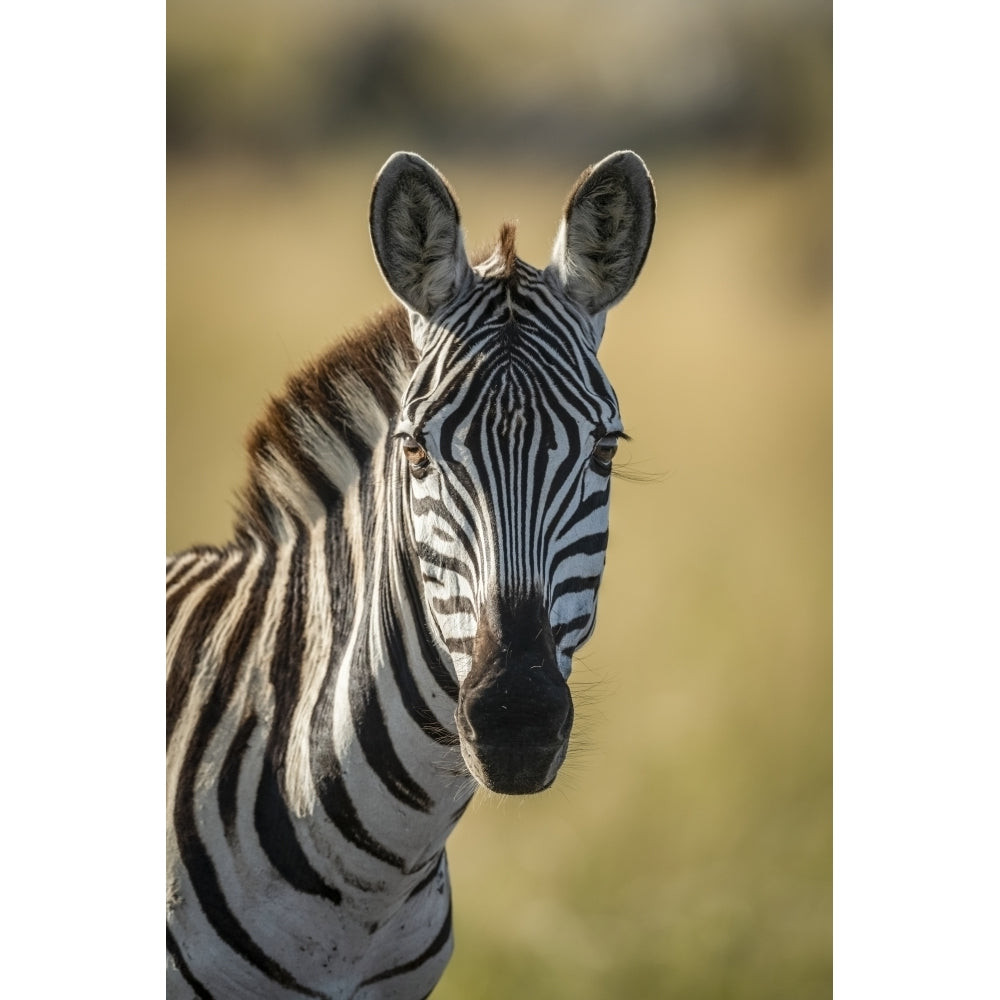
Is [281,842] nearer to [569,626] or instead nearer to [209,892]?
[209,892]

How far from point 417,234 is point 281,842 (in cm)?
122

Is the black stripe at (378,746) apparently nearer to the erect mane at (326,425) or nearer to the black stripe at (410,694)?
the black stripe at (410,694)

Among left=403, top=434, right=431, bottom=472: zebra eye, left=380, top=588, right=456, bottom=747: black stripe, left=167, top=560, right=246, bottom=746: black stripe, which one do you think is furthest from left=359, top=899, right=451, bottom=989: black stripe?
left=403, top=434, right=431, bottom=472: zebra eye

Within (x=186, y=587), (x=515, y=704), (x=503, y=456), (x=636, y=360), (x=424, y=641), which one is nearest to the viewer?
(x=515, y=704)

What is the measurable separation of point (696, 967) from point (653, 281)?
5.68 feet

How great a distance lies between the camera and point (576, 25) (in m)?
2.97

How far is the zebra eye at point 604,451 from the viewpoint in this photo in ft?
7.25

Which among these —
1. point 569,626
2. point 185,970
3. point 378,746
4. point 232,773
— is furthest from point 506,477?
point 185,970

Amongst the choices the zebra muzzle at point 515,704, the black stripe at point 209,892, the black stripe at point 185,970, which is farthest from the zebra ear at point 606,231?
the black stripe at point 185,970

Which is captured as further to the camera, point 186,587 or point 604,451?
point 186,587

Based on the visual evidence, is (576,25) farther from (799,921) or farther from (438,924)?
(799,921)

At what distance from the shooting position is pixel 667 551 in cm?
310
